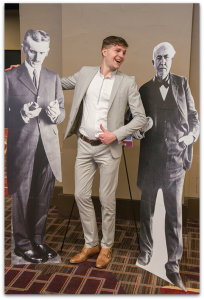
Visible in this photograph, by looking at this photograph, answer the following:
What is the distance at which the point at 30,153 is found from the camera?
2432 millimetres

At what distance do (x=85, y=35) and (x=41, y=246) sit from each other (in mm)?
2260

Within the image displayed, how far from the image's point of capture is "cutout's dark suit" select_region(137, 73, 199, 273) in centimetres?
223

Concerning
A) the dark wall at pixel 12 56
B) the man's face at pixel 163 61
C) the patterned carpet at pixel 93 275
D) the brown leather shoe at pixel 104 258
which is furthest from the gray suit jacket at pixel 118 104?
the dark wall at pixel 12 56

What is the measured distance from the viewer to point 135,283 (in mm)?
2256

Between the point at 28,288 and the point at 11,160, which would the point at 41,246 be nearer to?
the point at 28,288

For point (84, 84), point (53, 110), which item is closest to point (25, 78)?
point (53, 110)

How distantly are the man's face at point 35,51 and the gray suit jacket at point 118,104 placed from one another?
279 millimetres

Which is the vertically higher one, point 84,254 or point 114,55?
point 114,55

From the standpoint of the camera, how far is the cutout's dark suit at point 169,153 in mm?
2232

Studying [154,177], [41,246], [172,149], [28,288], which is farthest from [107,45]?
[28,288]

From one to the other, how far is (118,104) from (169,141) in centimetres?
53

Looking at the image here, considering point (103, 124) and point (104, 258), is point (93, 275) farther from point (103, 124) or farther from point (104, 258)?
point (103, 124)

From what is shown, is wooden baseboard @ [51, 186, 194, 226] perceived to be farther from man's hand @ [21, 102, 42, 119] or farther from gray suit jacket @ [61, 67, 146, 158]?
man's hand @ [21, 102, 42, 119]

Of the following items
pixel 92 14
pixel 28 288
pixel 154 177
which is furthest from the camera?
pixel 92 14
